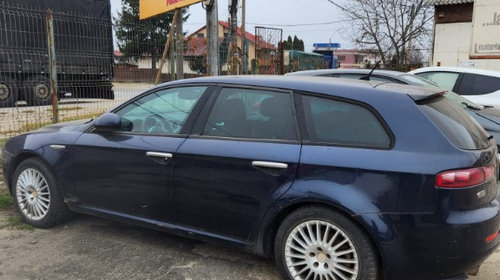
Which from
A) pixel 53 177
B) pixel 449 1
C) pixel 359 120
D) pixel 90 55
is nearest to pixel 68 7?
pixel 90 55

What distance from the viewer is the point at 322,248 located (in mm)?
2982

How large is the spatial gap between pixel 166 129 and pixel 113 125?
0.47 meters

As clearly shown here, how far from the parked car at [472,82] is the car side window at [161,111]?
5.49 m

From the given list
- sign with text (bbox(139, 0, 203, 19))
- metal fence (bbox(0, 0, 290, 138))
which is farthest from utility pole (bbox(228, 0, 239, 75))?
sign with text (bbox(139, 0, 203, 19))

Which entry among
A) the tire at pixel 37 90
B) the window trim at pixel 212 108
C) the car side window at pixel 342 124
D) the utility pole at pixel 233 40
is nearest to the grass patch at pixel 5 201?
the window trim at pixel 212 108

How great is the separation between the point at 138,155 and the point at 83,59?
454 inches

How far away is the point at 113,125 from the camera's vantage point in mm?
3791

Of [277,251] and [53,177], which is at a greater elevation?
[53,177]

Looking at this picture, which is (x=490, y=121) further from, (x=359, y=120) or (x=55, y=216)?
(x=55, y=216)

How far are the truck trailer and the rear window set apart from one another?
9809 mm

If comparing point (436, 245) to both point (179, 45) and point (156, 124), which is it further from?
point (179, 45)

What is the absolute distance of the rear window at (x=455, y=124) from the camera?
2.82m

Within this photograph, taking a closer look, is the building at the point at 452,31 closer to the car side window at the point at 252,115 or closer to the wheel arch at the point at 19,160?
the car side window at the point at 252,115

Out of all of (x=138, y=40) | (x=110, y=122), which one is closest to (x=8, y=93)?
(x=138, y=40)
